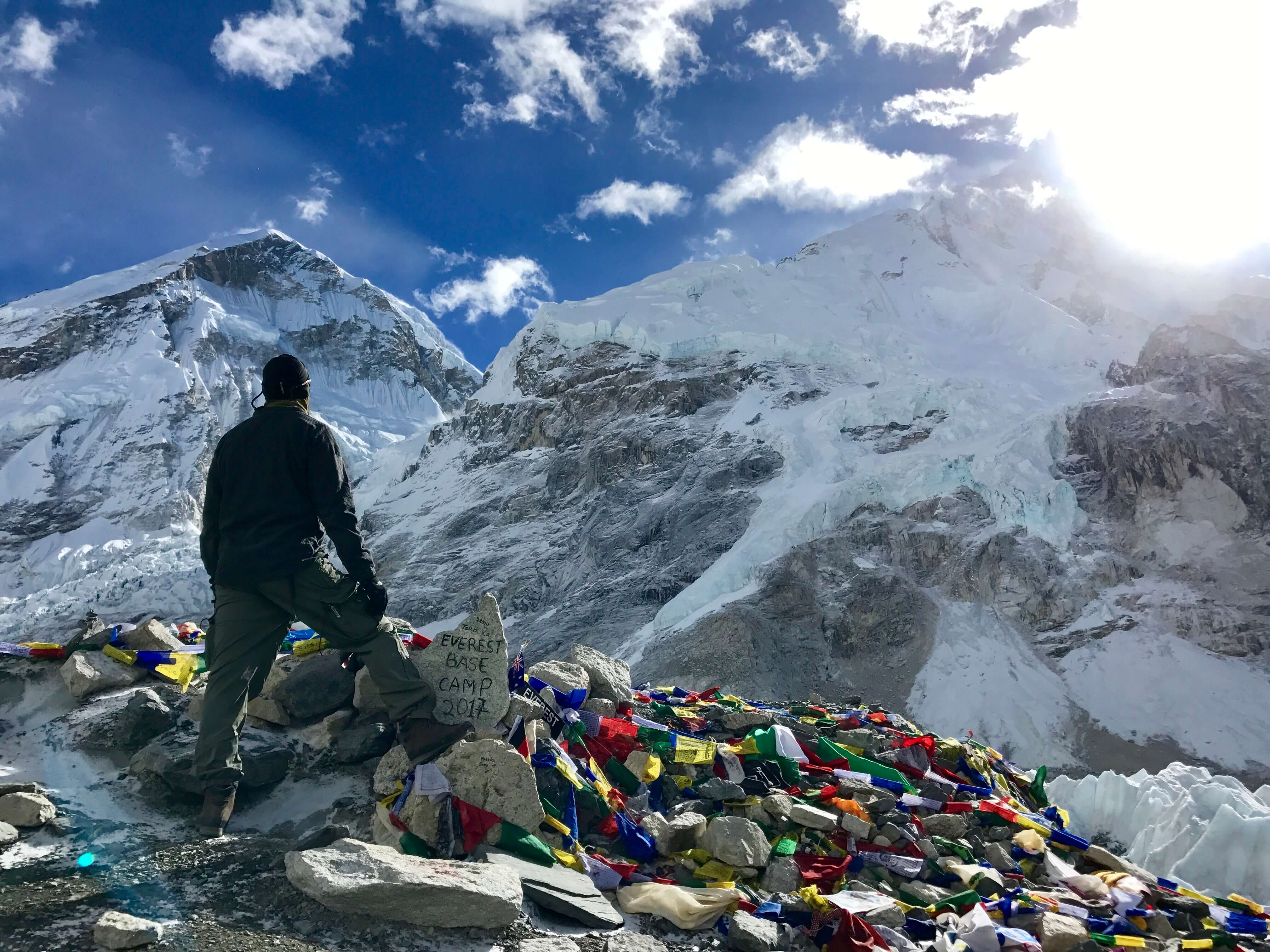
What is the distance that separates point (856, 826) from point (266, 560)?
12.7ft

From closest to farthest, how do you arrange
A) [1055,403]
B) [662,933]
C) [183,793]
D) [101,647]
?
[662,933]
[183,793]
[101,647]
[1055,403]

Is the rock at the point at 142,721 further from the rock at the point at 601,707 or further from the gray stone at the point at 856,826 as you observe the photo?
the gray stone at the point at 856,826

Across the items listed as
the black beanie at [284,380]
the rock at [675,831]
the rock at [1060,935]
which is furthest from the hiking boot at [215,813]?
the rock at [1060,935]

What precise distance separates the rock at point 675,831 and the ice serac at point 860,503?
2814 cm

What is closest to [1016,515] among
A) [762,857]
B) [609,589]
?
[609,589]

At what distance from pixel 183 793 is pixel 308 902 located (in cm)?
137

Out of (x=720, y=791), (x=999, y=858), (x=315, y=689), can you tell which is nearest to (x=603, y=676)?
(x=720, y=791)

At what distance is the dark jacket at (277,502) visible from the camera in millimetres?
3715

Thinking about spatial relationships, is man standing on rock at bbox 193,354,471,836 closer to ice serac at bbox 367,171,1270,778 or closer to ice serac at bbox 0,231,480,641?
ice serac at bbox 367,171,1270,778

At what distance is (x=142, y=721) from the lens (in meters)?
4.44

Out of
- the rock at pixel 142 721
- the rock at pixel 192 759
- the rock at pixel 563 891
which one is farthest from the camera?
the rock at pixel 142 721

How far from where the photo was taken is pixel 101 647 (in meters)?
5.43

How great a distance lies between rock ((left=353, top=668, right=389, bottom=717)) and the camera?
4.84m

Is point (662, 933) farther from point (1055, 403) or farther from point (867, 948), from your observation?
point (1055, 403)
